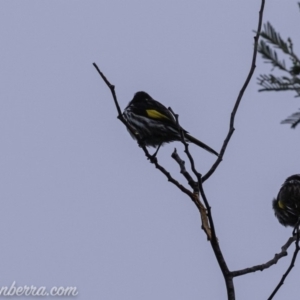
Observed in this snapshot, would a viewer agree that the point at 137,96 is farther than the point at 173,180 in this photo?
Yes

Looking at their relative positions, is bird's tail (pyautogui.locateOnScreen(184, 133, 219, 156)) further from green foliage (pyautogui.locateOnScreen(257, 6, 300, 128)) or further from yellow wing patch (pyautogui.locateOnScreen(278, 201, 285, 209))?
green foliage (pyautogui.locateOnScreen(257, 6, 300, 128))

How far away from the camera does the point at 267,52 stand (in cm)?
209

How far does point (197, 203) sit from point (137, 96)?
6.33 meters

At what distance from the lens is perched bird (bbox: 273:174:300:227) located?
9590mm

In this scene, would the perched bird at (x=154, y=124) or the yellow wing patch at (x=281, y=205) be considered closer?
the perched bird at (x=154, y=124)

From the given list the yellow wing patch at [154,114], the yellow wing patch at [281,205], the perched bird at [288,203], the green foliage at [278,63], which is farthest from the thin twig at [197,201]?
the yellow wing patch at [281,205]

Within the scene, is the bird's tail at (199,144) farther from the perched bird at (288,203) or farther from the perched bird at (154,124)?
the perched bird at (288,203)

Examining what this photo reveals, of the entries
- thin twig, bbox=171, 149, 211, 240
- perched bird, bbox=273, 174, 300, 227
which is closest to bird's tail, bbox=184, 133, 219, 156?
perched bird, bbox=273, 174, 300, 227

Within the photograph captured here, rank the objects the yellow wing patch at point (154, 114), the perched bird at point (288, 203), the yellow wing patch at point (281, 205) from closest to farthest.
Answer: the yellow wing patch at point (154, 114) < the perched bird at point (288, 203) < the yellow wing patch at point (281, 205)

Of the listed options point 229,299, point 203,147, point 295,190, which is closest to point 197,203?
point 229,299

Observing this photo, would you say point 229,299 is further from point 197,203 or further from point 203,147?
point 203,147

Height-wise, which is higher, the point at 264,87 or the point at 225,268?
the point at 264,87

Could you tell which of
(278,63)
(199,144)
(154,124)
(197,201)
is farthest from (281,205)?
(278,63)

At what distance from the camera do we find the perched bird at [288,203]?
31.5ft
